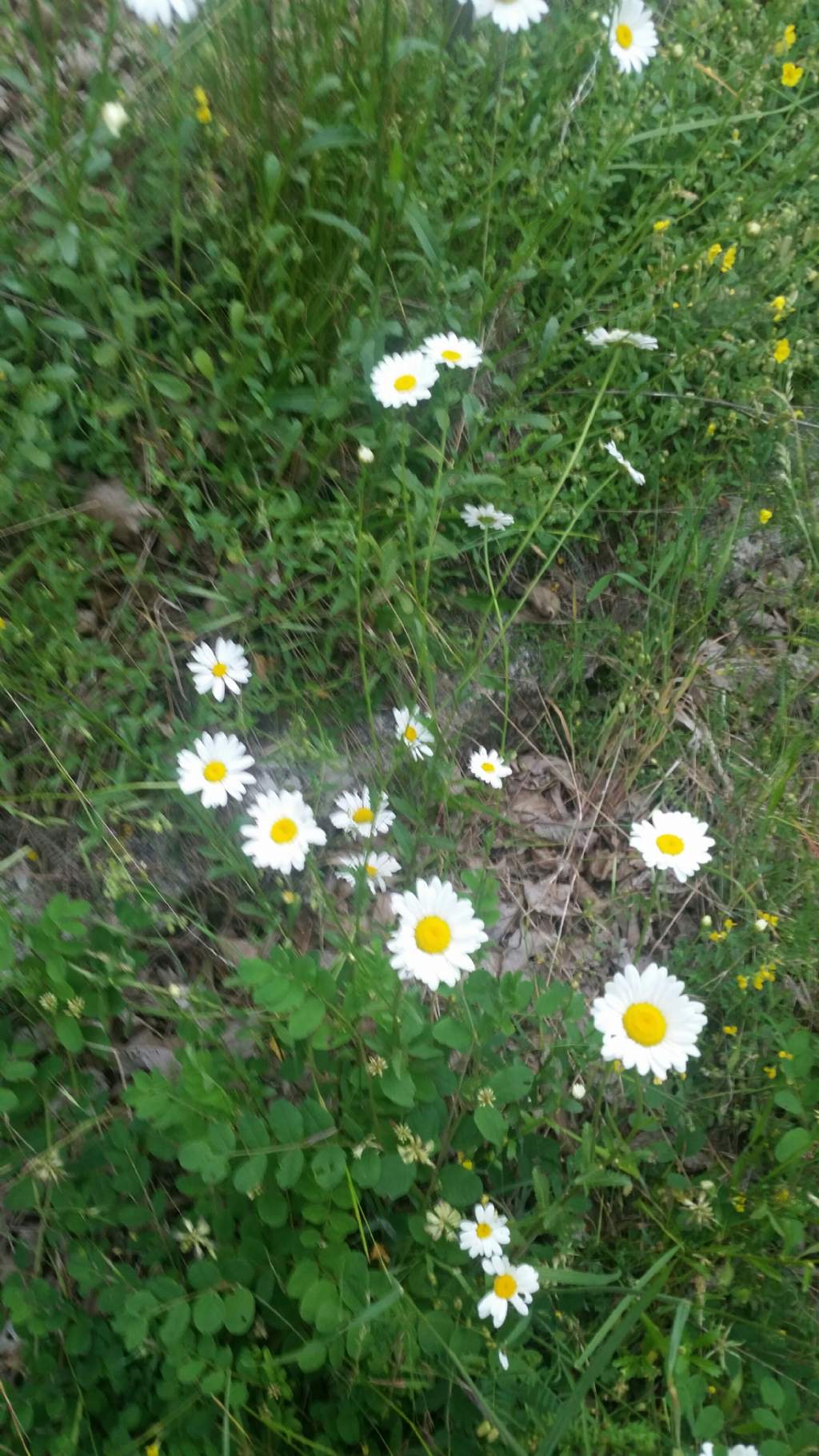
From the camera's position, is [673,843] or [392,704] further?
[392,704]

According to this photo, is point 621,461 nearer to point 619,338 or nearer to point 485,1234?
point 619,338

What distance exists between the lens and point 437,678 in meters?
1.92

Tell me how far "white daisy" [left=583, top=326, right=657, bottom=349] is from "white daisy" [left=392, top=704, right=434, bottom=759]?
81cm

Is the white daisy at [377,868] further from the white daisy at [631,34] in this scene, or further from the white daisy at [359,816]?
the white daisy at [631,34]

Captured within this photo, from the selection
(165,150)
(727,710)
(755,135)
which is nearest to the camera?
(165,150)

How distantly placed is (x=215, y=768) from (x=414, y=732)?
34 cm

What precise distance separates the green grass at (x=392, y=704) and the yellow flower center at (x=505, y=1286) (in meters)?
0.05

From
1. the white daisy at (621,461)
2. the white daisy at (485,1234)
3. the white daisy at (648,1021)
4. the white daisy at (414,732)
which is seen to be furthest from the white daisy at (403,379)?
the white daisy at (485,1234)

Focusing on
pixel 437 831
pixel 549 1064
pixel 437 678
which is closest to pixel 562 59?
pixel 437 678

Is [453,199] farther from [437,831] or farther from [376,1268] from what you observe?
[376,1268]

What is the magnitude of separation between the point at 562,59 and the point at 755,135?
2.13 feet

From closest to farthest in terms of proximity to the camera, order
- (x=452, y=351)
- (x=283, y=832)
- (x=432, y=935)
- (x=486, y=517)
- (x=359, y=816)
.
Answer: (x=432, y=935) → (x=283, y=832) → (x=359, y=816) → (x=452, y=351) → (x=486, y=517)

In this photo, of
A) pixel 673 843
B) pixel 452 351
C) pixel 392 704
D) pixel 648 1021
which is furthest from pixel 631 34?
pixel 648 1021

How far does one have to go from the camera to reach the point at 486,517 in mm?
1788
